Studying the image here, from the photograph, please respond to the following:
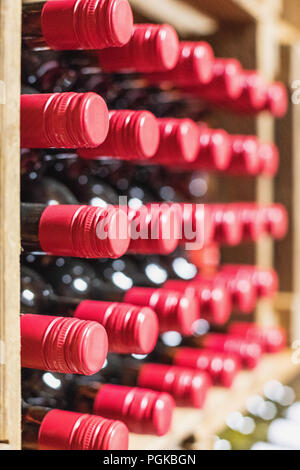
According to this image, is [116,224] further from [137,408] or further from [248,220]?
[248,220]

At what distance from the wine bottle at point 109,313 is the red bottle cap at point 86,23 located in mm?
189

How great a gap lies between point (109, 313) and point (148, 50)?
0.22 metres

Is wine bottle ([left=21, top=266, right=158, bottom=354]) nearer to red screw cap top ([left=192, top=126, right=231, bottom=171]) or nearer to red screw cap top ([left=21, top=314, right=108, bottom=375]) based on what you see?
red screw cap top ([left=21, top=314, right=108, bottom=375])

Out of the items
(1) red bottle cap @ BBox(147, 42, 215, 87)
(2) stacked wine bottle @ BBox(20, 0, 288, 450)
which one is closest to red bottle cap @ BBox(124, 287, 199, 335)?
(2) stacked wine bottle @ BBox(20, 0, 288, 450)

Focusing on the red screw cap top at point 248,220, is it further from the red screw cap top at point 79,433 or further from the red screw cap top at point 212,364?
the red screw cap top at point 79,433

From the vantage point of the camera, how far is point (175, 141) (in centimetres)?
56

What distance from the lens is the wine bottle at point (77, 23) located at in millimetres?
423

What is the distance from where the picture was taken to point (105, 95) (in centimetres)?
59

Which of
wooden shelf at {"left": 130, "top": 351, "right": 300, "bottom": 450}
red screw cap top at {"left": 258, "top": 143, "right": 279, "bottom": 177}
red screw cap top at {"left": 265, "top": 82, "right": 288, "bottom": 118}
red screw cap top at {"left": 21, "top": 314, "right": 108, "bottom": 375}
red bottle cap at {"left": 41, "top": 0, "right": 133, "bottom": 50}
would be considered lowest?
wooden shelf at {"left": 130, "top": 351, "right": 300, "bottom": 450}

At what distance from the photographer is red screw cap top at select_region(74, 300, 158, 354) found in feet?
1.58

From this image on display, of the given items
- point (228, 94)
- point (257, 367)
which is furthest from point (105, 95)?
point (257, 367)

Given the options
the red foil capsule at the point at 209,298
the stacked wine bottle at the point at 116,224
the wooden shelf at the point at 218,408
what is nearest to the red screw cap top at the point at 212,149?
the stacked wine bottle at the point at 116,224

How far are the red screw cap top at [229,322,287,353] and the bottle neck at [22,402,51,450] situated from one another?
1.34 feet
